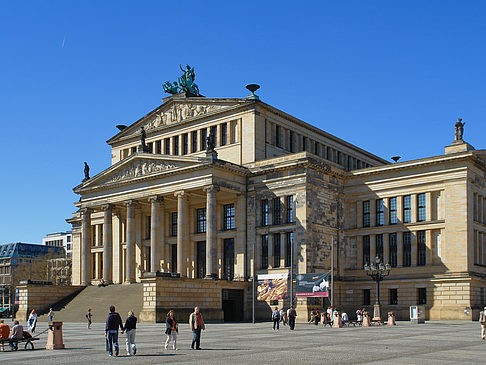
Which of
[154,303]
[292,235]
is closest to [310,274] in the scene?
[292,235]

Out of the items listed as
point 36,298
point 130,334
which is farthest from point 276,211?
point 130,334

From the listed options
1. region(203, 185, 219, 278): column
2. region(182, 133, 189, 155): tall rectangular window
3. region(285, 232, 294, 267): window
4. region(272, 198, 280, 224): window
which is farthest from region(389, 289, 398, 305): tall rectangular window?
region(182, 133, 189, 155): tall rectangular window

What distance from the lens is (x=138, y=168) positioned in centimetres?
6788

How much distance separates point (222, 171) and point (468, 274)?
24.3 metres

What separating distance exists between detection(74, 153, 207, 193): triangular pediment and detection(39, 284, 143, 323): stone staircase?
11.5 m

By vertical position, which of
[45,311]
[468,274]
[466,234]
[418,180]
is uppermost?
[418,180]

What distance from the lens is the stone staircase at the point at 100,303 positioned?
58.4 metres

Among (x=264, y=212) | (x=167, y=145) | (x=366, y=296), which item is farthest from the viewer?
(x=167, y=145)

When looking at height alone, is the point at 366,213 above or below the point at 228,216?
above

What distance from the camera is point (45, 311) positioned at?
65.1 metres

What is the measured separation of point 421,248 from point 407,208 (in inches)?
160

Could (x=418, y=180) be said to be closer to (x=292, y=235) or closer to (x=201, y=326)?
(x=292, y=235)

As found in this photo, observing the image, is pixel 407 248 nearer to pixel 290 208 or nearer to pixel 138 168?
pixel 290 208

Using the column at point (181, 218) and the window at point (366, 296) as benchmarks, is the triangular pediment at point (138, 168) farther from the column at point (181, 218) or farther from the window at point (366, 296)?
the window at point (366, 296)
